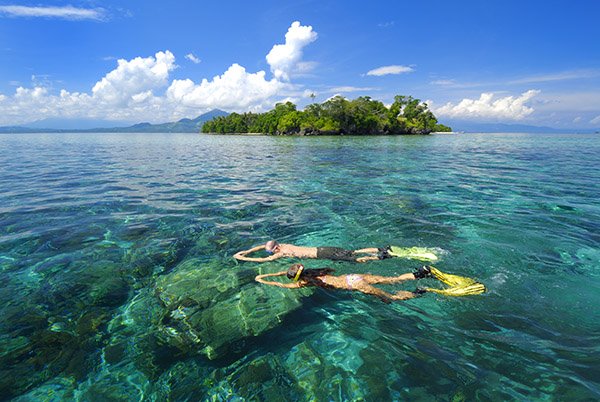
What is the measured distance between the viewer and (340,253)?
8227 millimetres

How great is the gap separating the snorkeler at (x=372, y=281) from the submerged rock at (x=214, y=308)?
41 cm

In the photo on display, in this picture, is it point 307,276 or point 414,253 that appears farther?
point 414,253

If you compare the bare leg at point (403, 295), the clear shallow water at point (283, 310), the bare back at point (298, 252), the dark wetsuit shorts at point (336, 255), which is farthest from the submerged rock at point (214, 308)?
the bare leg at point (403, 295)

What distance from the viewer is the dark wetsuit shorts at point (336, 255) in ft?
26.8

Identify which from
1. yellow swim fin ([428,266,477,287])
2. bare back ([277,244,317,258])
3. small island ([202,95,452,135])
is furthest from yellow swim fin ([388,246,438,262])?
small island ([202,95,452,135])

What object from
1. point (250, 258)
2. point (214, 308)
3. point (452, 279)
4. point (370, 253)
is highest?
point (452, 279)

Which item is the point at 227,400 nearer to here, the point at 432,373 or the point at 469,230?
the point at 432,373

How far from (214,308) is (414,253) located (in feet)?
18.3

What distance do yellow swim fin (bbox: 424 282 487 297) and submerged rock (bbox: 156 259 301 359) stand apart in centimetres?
322

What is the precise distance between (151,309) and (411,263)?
6537mm

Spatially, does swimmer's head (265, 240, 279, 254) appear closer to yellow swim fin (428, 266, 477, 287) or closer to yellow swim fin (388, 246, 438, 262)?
yellow swim fin (388, 246, 438, 262)

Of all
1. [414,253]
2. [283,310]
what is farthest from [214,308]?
[414,253]

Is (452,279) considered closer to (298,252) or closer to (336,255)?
(336,255)

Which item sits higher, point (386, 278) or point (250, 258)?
point (386, 278)
